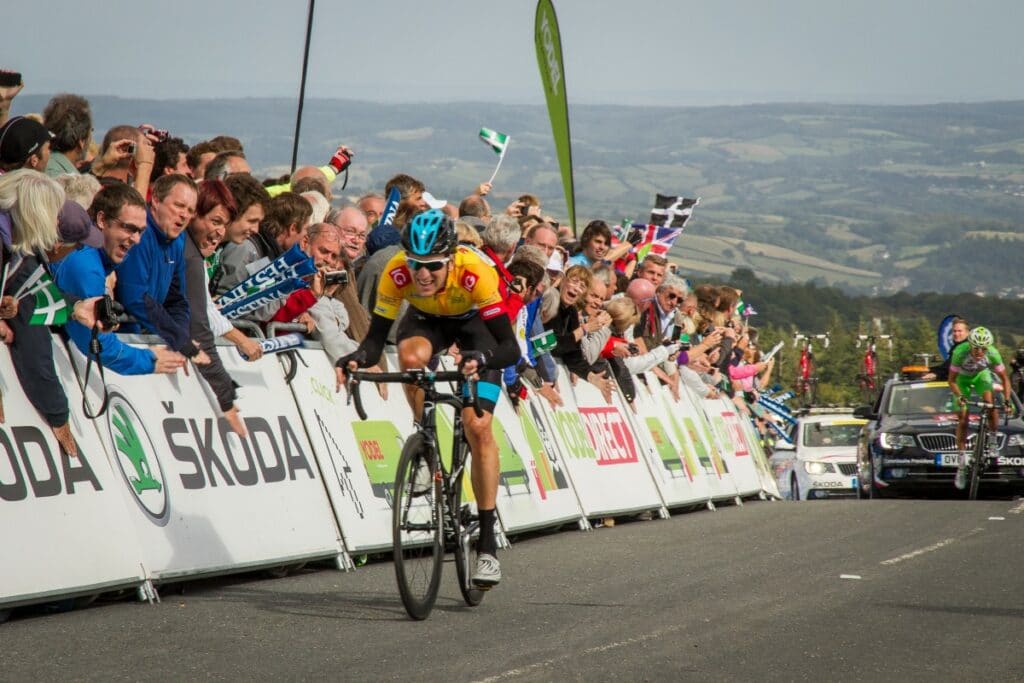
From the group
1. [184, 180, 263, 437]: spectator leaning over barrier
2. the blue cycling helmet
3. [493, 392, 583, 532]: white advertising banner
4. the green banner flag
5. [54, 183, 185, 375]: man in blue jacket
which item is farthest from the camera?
the green banner flag

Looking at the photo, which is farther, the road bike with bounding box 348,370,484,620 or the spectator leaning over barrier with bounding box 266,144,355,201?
the spectator leaning over barrier with bounding box 266,144,355,201

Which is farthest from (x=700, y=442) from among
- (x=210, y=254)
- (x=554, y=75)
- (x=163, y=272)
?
(x=163, y=272)

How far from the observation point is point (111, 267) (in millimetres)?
8820

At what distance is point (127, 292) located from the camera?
29.4ft

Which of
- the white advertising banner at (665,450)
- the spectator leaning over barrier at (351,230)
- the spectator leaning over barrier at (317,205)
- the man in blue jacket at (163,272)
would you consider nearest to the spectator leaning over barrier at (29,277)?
the man in blue jacket at (163,272)

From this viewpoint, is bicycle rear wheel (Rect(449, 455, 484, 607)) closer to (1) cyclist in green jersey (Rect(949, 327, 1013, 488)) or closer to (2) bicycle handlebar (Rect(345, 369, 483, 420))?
(2) bicycle handlebar (Rect(345, 369, 483, 420))

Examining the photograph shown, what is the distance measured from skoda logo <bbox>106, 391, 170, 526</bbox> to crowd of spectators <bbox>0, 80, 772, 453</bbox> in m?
0.24

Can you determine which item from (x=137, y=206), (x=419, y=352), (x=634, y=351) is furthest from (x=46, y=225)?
(x=634, y=351)

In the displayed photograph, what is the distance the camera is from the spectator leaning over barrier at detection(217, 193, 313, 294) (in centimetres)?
1049

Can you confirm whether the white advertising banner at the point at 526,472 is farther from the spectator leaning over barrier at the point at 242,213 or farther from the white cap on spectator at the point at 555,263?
the spectator leaning over barrier at the point at 242,213

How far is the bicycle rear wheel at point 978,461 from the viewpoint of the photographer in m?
21.2

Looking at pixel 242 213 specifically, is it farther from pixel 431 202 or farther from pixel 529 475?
pixel 529 475

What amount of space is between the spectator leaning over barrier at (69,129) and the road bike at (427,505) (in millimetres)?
3058

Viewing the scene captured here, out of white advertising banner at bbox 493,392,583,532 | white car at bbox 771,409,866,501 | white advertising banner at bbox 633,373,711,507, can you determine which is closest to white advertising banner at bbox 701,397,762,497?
white advertising banner at bbox 633,373,711,507
